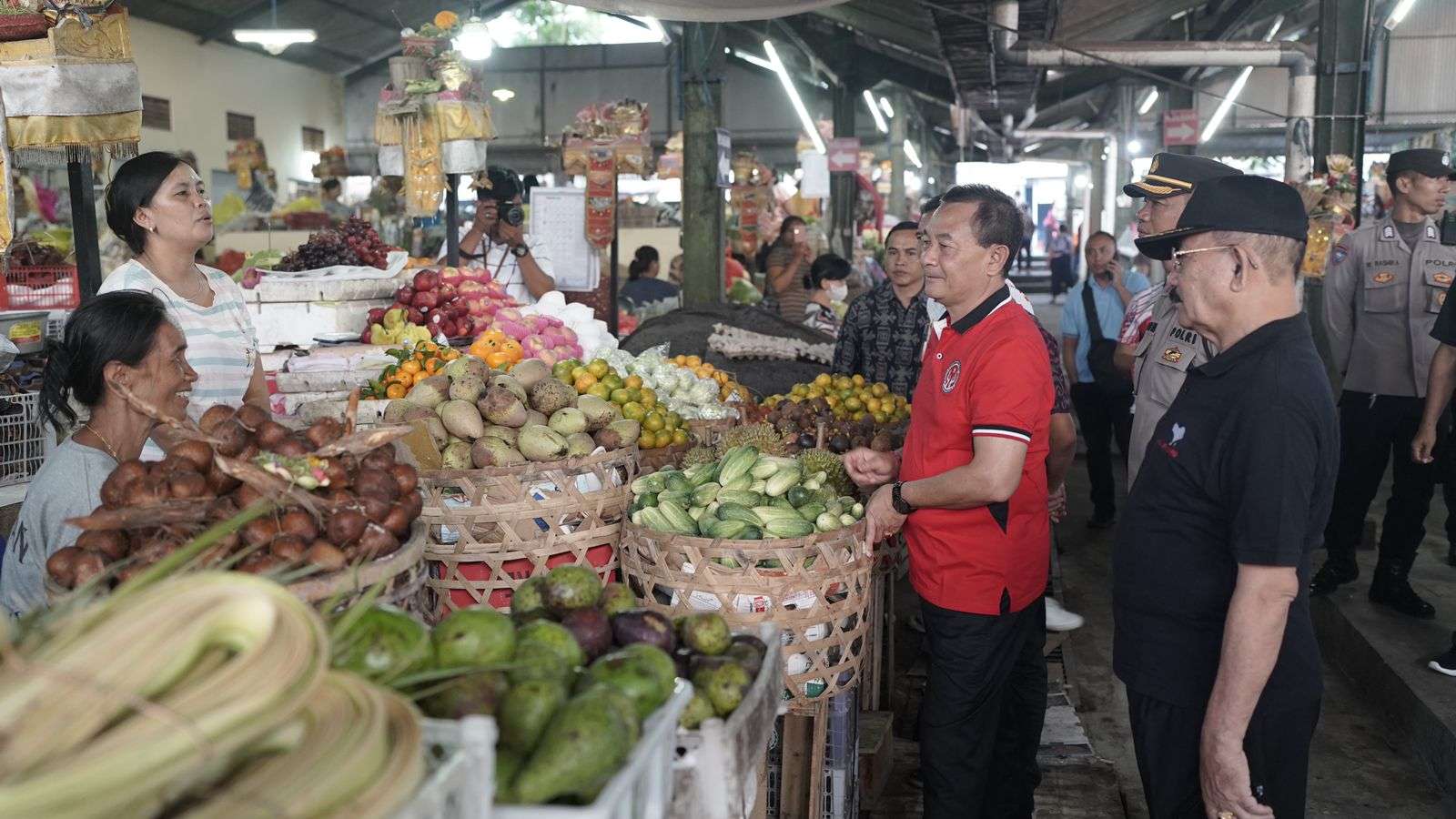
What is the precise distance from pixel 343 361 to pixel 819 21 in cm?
1163

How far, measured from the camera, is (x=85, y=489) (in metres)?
2.40

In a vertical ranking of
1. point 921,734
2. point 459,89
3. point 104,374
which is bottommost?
point 921,734

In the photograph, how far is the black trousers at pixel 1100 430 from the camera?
23.4ft

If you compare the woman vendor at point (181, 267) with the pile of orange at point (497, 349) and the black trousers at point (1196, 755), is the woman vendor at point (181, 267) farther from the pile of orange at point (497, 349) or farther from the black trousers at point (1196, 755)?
the black trousers at point (1196, 755)

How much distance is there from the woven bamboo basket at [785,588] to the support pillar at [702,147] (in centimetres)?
648

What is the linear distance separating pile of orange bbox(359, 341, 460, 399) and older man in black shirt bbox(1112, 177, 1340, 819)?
263cm

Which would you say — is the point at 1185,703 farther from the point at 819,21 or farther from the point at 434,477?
the point at 819,21

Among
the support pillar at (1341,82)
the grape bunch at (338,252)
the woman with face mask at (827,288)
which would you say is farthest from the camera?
the woman with face mask at (827,288)

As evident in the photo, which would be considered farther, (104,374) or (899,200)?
(899,200)

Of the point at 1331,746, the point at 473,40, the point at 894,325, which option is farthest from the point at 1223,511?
the point at 473,40

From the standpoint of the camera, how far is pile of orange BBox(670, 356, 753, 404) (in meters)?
4.97

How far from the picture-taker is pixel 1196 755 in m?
2.29

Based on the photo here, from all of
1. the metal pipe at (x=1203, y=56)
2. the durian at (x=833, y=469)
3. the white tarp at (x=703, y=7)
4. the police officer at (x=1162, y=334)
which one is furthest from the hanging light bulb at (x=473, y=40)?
the metal pipe at (x=1203, y=56)

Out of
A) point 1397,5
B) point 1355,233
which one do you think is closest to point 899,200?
point 1397,5
